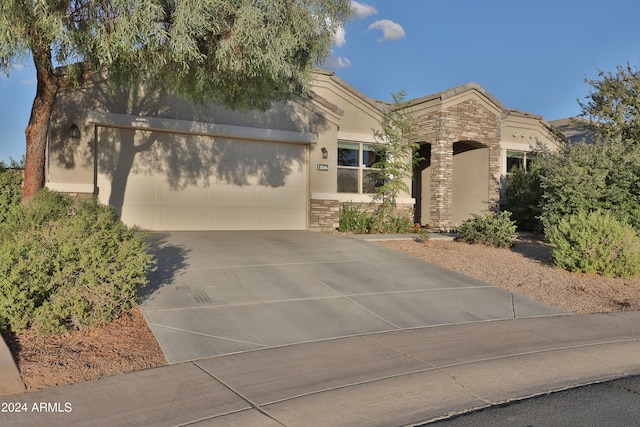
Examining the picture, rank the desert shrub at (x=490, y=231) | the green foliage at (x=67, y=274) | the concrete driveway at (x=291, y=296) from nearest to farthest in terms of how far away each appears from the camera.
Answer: the green foliage at (x=67, y=274), the concrete driveway at (x=291, y=296), the desert shrub at (x=490, y=231)

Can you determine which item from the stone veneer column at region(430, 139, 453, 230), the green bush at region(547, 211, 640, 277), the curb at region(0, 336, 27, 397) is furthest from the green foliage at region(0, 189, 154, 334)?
the stone veneer column at region(430, 139, 453, 230)

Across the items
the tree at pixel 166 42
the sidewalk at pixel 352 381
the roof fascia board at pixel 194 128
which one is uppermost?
the tree at pixel 166 42

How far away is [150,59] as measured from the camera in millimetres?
8266

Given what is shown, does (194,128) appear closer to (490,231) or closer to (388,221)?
(388,221)

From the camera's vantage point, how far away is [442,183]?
17672mm

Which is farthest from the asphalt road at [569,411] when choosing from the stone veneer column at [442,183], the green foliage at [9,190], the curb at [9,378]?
the stone veneer column at [442,183]

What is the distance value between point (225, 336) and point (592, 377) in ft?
13.7

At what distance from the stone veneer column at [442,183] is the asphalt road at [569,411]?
12.7 metres

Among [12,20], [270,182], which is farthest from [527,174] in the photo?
[12,20]

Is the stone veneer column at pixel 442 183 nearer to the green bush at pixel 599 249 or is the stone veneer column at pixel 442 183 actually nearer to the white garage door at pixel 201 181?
the white garage door at pixel 201 181

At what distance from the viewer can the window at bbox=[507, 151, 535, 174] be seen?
810 inches

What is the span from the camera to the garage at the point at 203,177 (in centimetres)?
1304

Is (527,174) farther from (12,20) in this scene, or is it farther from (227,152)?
(12,20)

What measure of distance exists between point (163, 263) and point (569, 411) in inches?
279
